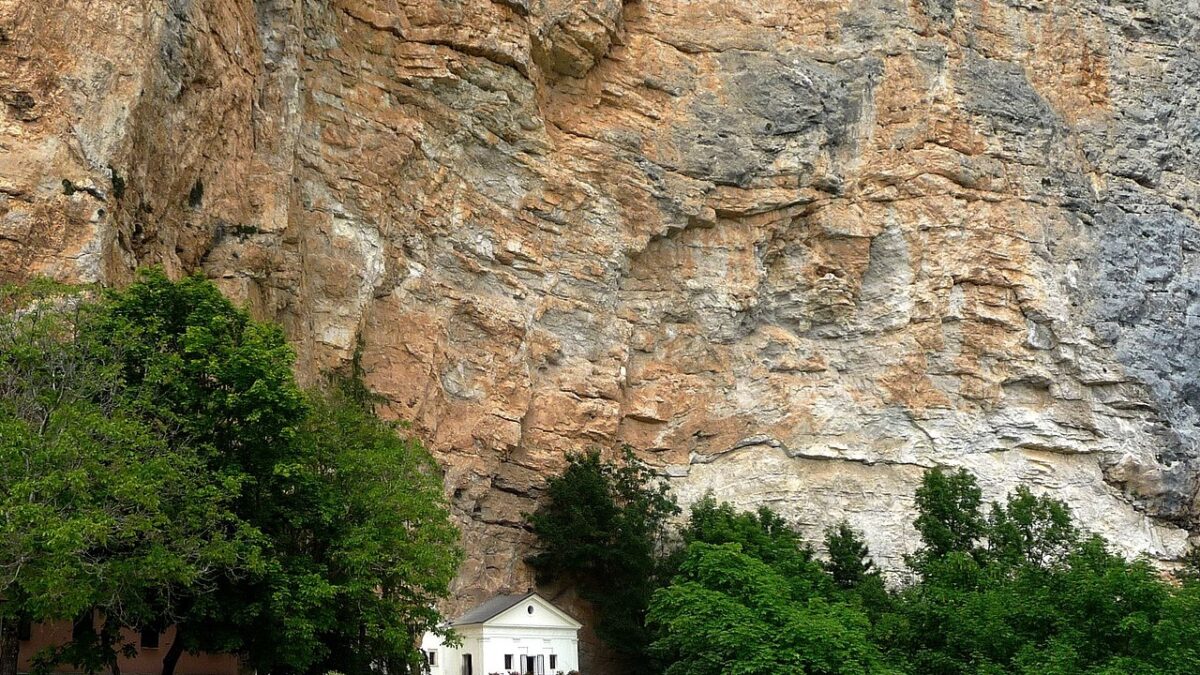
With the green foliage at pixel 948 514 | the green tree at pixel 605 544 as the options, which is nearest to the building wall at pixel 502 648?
the green tree at pixel 605 544

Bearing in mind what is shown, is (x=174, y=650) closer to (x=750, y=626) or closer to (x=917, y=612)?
(x=750, y=626)

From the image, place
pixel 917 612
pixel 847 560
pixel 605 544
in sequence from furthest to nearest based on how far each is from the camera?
pixel 847 560
pixel 605 544
pixel 917 612

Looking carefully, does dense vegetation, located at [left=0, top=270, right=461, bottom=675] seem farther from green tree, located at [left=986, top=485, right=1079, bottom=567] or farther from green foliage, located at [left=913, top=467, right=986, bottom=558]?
green tree, located at [left=986, top=485, right=1079, bottom=567]

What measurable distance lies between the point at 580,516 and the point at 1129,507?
1907cm

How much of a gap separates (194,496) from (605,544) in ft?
57.0

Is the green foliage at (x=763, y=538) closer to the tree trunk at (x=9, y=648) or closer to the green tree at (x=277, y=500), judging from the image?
the green tree at (x=277, y=500)

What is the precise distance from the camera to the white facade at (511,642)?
110 feet

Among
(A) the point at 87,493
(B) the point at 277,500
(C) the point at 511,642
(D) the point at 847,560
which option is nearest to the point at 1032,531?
(D) the point at 847,560

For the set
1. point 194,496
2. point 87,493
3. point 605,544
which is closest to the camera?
point 87,493

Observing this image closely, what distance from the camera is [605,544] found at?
36.4 metres

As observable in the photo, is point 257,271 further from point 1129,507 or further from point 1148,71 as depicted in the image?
point 1148,71

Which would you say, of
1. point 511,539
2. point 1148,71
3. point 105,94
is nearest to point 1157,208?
point 1148,71

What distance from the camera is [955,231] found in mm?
43438

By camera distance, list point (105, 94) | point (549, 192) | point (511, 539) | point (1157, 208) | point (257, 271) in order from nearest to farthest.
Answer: point (105, 94)
point (257, 271)
point (511, 539)
point (549, 192)
point (1157, 208)
